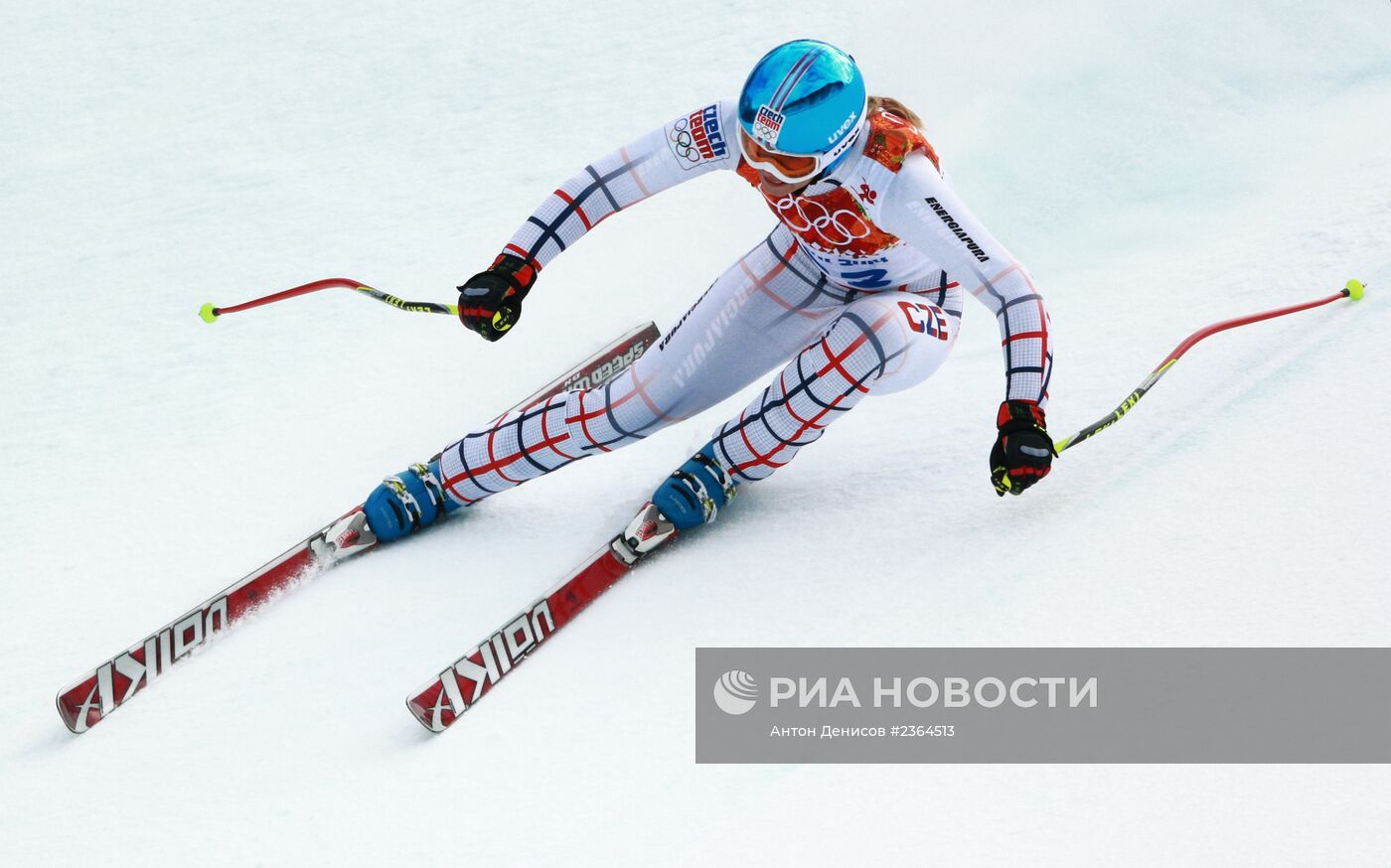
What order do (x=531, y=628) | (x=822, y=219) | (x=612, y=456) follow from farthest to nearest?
(x=612, y=456)
(x=822, y=219)
(x=531, y=628)

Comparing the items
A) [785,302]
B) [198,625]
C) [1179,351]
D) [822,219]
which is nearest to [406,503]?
[198,625]

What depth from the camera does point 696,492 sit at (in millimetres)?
3188

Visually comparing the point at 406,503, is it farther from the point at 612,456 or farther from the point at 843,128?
the point at 843,128

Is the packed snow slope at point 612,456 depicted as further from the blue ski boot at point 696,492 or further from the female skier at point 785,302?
the female skier at point 785,302

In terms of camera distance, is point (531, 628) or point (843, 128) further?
point (531, 628)

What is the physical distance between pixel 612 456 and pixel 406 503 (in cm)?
63

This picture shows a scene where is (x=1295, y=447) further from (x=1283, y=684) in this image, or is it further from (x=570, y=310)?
(x=570, y=310)

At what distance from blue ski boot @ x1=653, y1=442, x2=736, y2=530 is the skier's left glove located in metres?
0.69

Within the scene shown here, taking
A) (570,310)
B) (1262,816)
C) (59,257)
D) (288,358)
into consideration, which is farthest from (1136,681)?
(59,257)

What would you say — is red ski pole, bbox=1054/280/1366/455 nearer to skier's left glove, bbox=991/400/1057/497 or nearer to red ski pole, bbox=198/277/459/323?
skier's left glove, bbox=991/400/1057/497

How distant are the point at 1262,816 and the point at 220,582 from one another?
2.28 metres

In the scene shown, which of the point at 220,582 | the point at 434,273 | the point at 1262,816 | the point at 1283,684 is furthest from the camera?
the point at 434,273

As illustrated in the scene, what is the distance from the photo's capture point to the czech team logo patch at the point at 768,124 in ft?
9.02

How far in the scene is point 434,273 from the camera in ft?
15.1
